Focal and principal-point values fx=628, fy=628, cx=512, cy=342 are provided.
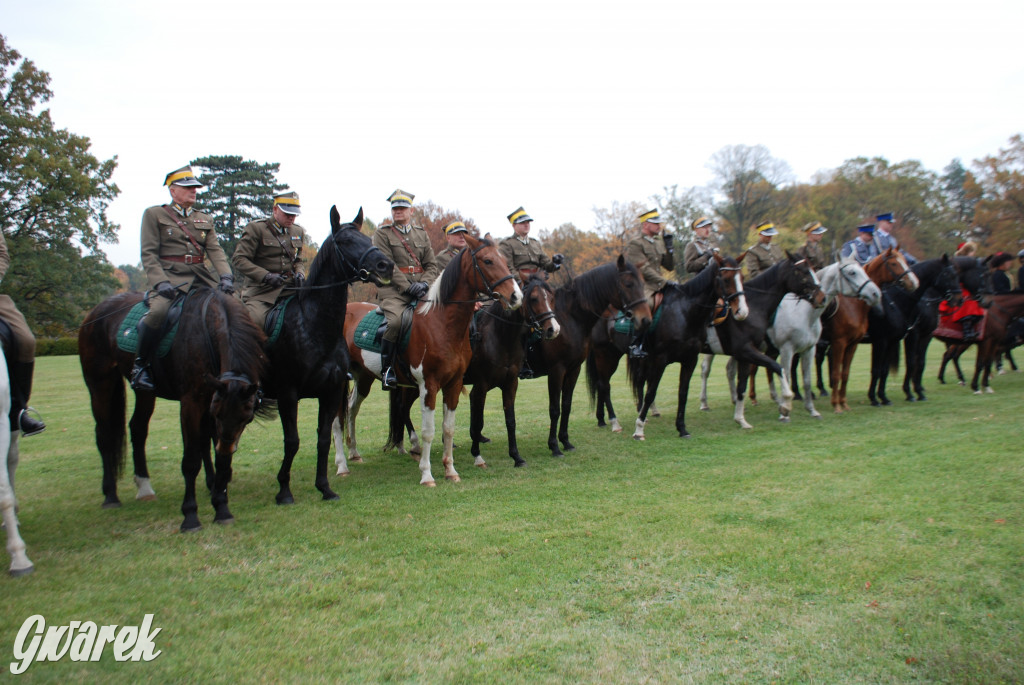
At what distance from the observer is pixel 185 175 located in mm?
6906

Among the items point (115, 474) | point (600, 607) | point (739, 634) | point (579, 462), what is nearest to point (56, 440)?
point (115, 474)

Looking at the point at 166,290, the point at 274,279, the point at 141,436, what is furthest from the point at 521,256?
the point at 141,436

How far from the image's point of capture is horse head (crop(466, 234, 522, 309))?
7379mm

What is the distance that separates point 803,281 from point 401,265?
689cm

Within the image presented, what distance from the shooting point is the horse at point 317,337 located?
6.90m

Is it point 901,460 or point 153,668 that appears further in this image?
point 901,460

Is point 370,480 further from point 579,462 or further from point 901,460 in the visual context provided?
point 901,460

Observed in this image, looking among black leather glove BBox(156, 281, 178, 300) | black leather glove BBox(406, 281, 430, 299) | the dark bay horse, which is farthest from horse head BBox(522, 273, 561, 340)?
black leather glove BBox(156, 281, 178, 300)

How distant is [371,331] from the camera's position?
8500 mm

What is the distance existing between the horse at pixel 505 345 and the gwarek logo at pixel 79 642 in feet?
16.6

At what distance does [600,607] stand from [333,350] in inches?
166

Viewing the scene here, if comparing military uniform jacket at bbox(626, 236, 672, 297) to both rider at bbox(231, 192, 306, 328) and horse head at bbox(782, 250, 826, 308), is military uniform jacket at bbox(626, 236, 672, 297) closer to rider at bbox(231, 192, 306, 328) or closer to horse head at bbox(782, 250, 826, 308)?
horse head at bbox(782, 250, 826, 308)

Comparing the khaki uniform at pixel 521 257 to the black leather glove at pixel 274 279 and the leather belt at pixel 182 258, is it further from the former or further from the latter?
the leather belt at pixel 182 258

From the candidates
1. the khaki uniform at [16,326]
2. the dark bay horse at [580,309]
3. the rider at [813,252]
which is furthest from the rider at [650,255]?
the khaki uniform at [16,326]
